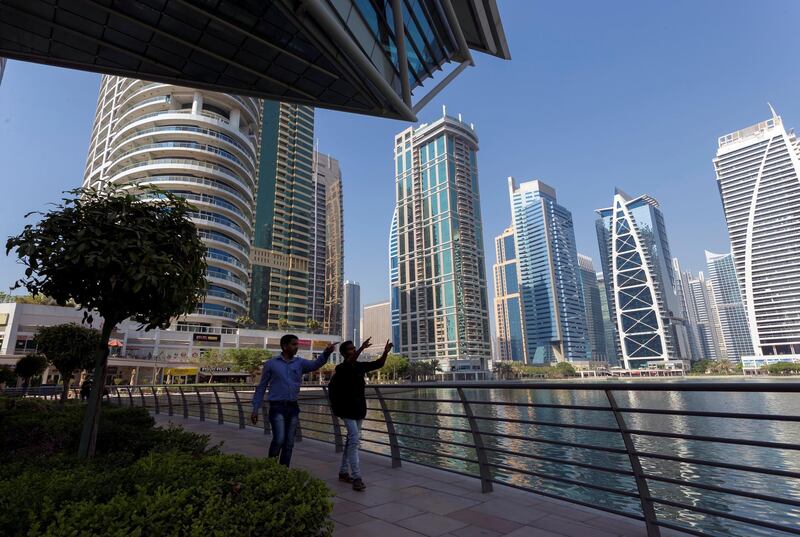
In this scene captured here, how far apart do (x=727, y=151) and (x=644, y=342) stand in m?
74.7

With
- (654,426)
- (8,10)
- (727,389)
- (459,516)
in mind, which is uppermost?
(8,10)

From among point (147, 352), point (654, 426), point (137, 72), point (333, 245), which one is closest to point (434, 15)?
point (137, 72)

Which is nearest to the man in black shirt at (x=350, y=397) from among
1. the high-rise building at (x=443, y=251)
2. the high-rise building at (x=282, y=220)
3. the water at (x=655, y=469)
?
the water at (x=655, y=469)

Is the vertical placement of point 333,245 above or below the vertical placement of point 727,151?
below

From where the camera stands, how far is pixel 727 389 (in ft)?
11.3

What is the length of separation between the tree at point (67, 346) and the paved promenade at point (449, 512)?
574 inches

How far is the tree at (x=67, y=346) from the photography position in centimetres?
1580

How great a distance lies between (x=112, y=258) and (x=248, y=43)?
15204 millimetres

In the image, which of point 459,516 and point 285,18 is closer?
point 459,516

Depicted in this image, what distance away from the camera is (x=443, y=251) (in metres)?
154

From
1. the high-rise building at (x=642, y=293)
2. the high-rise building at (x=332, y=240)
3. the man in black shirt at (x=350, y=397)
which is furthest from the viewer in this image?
the high-rise building at (x=332, y=240)

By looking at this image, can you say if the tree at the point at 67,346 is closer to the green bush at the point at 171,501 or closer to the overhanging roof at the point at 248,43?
the overhanging roof at the point at 248,43

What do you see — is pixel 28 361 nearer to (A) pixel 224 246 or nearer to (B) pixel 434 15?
(B) pixel 434 15

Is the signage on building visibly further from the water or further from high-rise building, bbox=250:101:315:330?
the water
